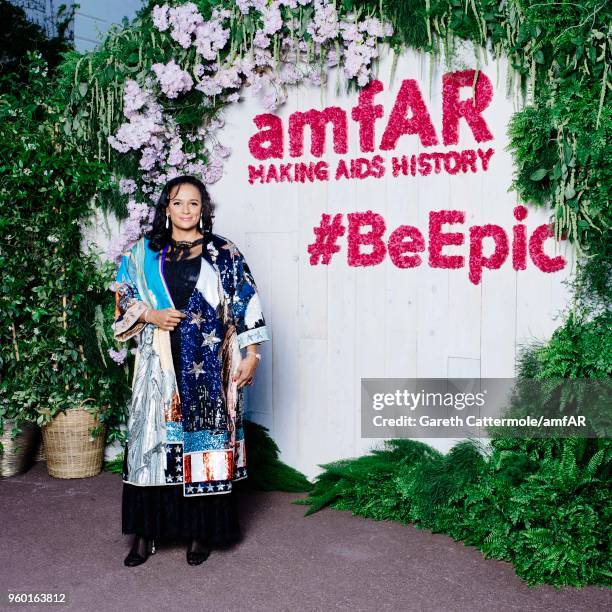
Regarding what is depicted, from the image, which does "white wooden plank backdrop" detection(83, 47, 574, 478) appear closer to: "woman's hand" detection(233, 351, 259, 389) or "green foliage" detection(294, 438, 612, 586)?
"green foliage" detection(294, 438, 612, 586)

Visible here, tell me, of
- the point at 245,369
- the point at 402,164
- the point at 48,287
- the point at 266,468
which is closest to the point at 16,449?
the point at 48,287

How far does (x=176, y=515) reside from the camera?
9.87 feet

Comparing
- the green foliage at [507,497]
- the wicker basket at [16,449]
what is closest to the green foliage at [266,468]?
the green foliage at [507,497]

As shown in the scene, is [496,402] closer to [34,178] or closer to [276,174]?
[276,174]

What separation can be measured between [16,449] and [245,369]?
2.05 m

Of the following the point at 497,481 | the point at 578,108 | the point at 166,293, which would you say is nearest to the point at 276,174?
the point at 166,293

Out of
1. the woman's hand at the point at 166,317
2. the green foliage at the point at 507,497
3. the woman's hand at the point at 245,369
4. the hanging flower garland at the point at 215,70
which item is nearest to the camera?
the green foliage at the point at 507,497

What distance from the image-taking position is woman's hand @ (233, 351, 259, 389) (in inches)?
119

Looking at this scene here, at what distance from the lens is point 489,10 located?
3217 mm

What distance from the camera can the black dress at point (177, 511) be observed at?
9.83 ft

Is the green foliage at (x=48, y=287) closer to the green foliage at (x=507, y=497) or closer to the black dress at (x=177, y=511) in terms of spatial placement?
the black dress at (x=177, y=511)

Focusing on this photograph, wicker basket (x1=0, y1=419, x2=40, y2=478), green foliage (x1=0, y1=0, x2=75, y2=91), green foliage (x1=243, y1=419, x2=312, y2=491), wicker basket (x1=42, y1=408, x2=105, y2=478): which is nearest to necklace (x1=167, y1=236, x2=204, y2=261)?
green foliage (x1=243, y1=419, x2=312, y2=491)

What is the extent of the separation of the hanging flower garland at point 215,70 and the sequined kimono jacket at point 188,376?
117 cm

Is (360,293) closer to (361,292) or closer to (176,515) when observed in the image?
(361,292)
